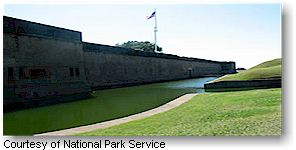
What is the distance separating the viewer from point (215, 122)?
4.86 m

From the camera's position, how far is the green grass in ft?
14.5

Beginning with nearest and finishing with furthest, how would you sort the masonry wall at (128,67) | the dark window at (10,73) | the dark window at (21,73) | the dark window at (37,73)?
the dark window at (10,73) < the dark window at (21,73) < the dark window at (37,73) < the masonry wall at (128,67)

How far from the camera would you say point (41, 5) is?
496 cm

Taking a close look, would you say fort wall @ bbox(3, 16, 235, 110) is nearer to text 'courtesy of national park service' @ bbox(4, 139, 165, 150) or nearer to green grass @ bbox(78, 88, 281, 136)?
text 'courtesy of national park service' @ bbox(4, 139, 165, 150)

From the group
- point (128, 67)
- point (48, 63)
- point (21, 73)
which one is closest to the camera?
point (21, 73)

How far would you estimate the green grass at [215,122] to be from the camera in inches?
174

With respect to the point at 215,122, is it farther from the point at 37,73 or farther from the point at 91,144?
the point at 37,73

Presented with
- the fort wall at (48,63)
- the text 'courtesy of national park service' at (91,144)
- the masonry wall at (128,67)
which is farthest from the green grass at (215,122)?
the masonry wall at (128,67)

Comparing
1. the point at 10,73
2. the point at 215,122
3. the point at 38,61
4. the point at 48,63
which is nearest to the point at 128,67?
the point at 48,63

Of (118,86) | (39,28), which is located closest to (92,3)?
(39,28)

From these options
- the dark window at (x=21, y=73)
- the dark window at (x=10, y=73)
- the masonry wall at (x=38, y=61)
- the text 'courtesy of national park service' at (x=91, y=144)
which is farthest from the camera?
the dark window at (x=21, y=73)

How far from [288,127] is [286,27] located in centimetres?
132

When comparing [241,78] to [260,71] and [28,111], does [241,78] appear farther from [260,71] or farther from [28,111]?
[28,111]

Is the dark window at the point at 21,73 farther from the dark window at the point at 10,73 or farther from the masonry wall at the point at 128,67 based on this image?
the masonry wall at the point at 128,67
